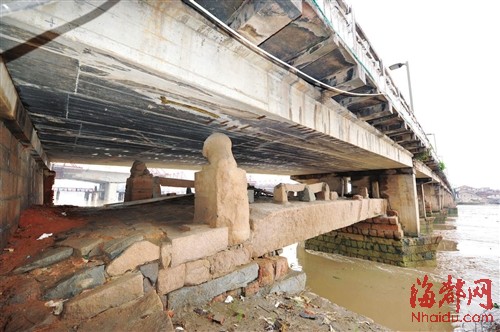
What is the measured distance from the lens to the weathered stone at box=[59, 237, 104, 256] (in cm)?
237

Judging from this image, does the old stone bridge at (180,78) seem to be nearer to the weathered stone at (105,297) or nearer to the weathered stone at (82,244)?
the weathered stone at (82,244)

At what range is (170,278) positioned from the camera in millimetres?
2441

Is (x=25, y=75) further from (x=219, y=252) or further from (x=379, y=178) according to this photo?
(x=379, y=178)

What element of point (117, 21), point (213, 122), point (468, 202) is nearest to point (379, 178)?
point (213, 122)

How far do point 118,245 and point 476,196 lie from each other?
7478 cm

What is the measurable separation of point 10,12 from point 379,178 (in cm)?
1170

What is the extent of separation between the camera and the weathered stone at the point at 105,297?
5.81 ft

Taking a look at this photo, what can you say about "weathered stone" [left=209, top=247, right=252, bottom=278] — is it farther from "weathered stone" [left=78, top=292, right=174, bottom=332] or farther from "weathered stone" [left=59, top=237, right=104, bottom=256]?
"weathered stone" [left=59, top=237, right=104, bottom=256]

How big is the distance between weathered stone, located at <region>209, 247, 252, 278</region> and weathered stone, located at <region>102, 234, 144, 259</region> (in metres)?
0.93

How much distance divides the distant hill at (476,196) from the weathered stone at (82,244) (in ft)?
225

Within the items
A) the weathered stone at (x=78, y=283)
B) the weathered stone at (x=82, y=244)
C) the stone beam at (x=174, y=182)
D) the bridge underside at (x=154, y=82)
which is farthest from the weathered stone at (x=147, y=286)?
the stone beam at (x=174, y=182)

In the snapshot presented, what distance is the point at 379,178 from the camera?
33.9 ft

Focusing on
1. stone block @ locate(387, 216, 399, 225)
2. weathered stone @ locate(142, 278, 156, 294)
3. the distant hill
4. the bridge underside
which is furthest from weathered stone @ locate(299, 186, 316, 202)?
the distant hill

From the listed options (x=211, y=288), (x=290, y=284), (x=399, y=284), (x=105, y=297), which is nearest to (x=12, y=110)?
(x=105, y=297)
